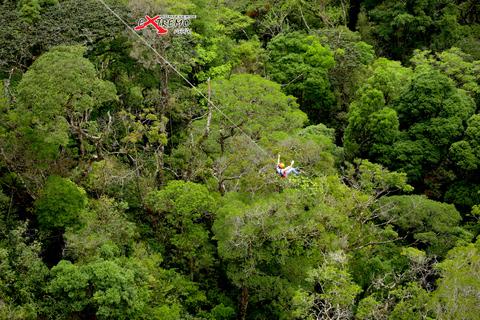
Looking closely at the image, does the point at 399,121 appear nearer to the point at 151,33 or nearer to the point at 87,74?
the point at 151,33

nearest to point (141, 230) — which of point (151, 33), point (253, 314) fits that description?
point (253, 314)

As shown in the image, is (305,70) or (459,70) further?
(305,70)

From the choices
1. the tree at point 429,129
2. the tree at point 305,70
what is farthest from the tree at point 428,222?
the tree at point 305,70

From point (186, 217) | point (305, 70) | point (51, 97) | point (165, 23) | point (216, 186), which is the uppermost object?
point (51, 97)

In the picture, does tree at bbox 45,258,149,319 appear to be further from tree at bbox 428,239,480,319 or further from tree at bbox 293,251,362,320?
tree at bbox 428,239,480,319

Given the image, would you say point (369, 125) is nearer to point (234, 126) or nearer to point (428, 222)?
point (428, 222)

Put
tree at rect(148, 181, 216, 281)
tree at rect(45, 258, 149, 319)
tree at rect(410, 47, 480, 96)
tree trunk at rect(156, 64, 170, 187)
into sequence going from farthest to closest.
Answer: tree at rect(410, 47, 480, 96)
tree trunk at rect(156, 64, 170, 187)
tree at rect(148, 181, 216, 281)
tree at rect(45, 258, 149, 319)

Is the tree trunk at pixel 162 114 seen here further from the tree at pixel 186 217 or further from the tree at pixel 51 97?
the tree at pixel 51 97

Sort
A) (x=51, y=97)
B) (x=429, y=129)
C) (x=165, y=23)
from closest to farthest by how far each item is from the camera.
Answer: (x=51, y=97) → (x=165, y=23) → (x=429, y=129)

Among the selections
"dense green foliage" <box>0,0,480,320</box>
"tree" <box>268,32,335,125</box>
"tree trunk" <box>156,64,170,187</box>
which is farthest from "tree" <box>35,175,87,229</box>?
"tree" <box>268,32,335,125</box>

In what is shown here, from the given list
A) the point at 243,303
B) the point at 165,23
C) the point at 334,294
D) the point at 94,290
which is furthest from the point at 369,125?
the point at 94,290
